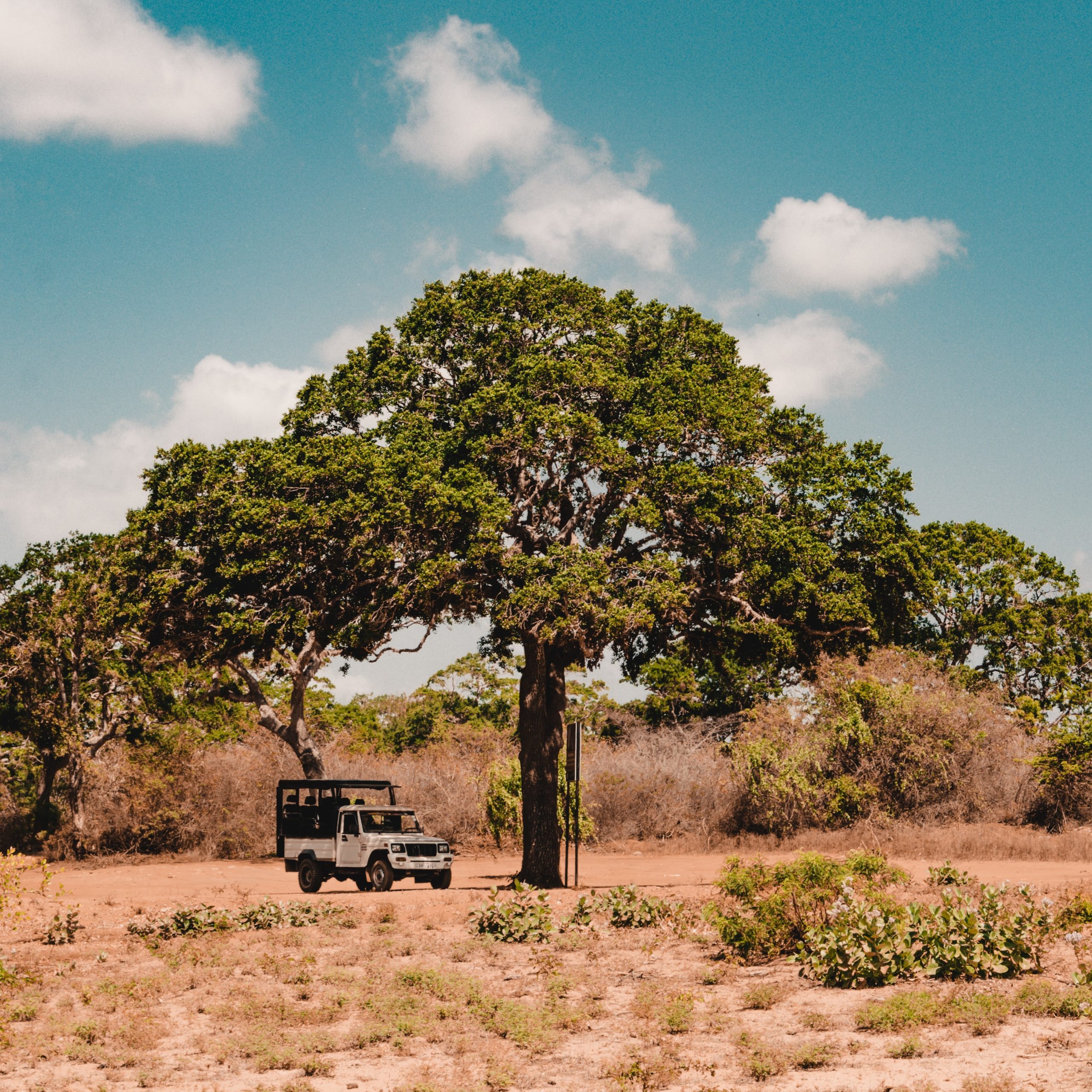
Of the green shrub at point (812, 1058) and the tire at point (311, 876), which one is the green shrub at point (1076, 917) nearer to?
the green shrub at point (812, 1058)

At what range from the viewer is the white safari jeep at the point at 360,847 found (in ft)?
75.1

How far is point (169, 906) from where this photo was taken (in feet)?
65.0

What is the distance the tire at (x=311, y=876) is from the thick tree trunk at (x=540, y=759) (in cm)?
457

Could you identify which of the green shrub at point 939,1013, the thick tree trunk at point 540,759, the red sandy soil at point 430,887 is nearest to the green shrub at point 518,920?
the red sandy soil at point 430,887

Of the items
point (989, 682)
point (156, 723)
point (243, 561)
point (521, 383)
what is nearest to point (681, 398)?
point (521, 383)

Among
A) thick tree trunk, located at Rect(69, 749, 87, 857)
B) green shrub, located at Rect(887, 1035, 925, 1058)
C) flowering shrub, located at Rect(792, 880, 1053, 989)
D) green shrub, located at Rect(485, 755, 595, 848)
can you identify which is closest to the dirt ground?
green shrub, located at Rect(887, 1035, 925, 1058)

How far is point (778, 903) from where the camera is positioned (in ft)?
40.2

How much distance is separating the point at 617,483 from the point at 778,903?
9.94 metres

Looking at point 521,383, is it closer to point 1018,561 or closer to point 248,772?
point 248,772

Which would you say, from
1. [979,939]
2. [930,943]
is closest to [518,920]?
[930,943]

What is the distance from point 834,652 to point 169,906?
1368 centimetres

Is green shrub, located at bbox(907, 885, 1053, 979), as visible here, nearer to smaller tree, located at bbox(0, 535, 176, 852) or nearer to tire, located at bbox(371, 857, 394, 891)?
tire, located at bbox(371, 857, 394, 891)

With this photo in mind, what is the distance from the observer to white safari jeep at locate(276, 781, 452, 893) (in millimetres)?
22891

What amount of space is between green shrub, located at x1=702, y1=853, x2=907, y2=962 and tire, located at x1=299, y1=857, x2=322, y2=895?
475 inches
